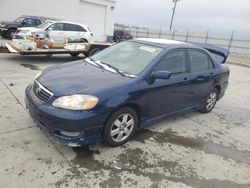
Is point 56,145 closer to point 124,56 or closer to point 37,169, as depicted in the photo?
point 37,169

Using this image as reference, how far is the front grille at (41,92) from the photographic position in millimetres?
3397

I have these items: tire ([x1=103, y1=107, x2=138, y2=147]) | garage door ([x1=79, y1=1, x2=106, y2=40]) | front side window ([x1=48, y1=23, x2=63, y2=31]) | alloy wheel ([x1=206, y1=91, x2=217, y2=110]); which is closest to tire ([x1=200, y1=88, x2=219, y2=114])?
alloy wheel ([x1=206, y1=91, x2=217, y2=110])

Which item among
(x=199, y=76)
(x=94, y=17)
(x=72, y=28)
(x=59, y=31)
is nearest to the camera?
(x=199, y=76)

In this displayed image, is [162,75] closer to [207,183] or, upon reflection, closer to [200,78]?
[200,78]

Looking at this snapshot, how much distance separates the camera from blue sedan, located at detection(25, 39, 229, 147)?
325 cm

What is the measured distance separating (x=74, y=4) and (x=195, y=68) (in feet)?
57.3

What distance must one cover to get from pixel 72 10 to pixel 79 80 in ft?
59.5

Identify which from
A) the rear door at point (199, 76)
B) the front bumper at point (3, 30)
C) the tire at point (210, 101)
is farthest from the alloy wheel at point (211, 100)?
the front bumper at point (3, 30)

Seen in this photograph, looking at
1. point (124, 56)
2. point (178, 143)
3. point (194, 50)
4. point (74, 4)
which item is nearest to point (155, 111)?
point (178, 143)

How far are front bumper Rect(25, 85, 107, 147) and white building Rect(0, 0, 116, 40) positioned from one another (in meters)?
17.1

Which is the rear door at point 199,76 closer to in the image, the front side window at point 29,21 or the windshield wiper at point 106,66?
the windshield wiper at point 106,66

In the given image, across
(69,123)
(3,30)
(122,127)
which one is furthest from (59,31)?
(69,123)

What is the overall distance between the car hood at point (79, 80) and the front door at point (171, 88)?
60 cm

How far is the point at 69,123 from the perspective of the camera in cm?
314
